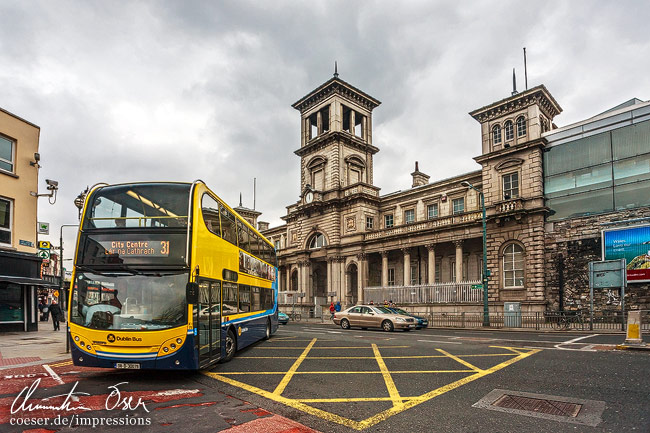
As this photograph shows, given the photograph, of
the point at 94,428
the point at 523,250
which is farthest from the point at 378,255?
the point at 94,428

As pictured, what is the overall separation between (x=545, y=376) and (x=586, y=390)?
1348 millimetres

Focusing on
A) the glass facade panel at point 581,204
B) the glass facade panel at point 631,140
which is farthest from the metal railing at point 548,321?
the glass facade panel at point 631,140

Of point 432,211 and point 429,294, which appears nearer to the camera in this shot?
point 429,294

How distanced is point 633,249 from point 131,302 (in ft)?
92.7

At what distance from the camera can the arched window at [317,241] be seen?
47906mm

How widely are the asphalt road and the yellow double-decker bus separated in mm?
1376

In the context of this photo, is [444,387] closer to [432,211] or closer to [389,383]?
[389,383]

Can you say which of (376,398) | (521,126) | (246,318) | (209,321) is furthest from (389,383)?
(521,126)

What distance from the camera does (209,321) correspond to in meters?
9.76

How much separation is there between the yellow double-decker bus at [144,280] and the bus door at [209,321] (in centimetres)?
2

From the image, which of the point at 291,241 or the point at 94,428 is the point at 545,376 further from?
the point at 291,241

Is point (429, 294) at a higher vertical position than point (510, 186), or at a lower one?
lower

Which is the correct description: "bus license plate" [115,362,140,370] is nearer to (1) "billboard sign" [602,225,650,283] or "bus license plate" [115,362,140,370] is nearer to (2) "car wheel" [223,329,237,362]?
(2) "car wheel" [223,329,237,362]

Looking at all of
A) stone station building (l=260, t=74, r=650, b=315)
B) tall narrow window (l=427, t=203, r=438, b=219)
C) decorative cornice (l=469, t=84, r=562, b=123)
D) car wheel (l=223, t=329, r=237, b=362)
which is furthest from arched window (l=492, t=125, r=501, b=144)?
car wheel (l=223, t=329, r=237, b=362)
